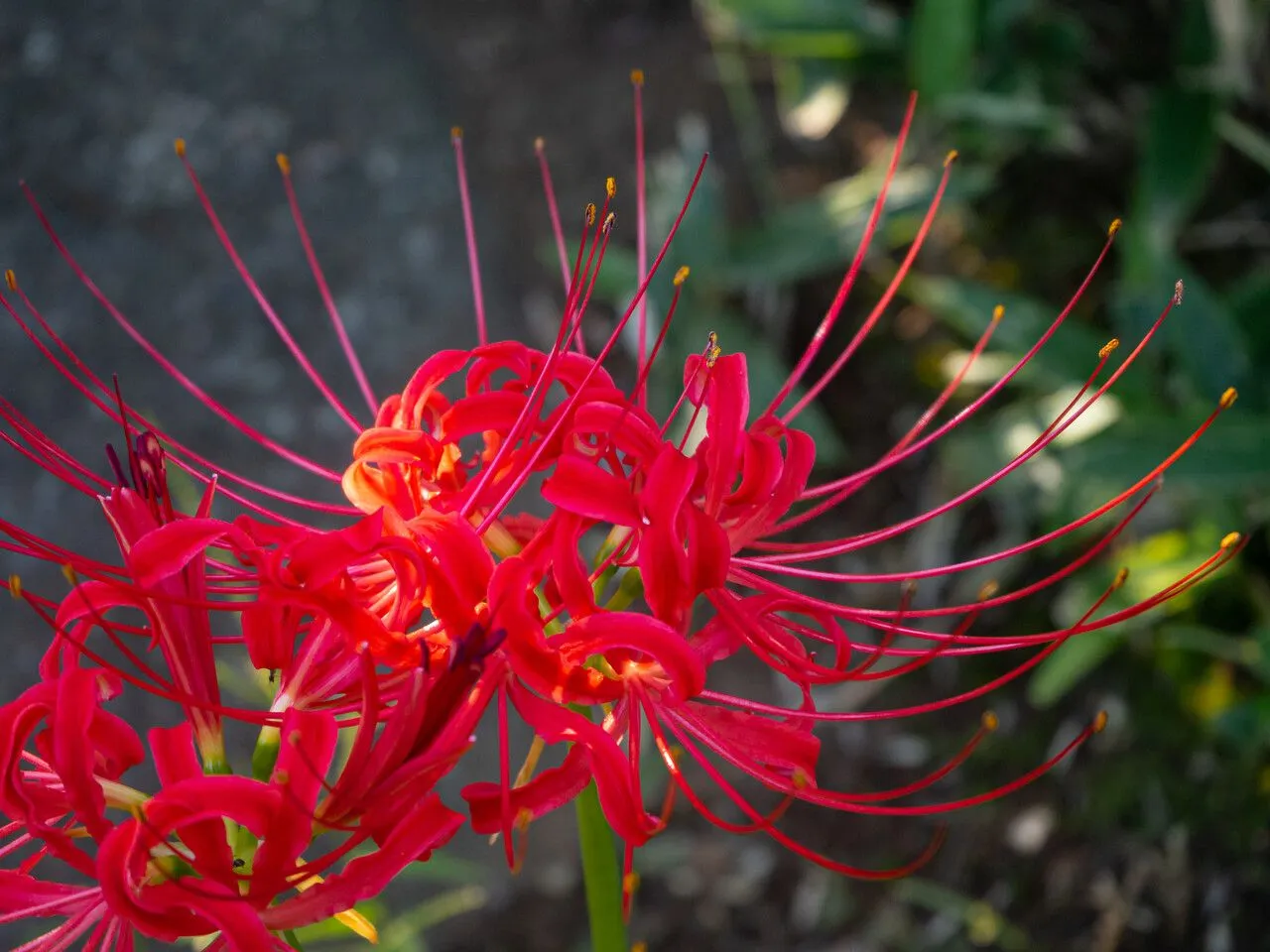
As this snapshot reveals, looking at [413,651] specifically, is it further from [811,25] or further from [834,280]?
[834,280]

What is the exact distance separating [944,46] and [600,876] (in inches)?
54.0

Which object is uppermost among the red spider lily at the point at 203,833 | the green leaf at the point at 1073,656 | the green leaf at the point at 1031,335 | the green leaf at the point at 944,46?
the green leaf at the point at 944,46

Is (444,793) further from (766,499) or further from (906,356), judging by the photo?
(766,499)

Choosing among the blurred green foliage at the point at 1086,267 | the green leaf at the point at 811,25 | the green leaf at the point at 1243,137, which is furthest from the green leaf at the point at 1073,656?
the green leaf at the point at 811,25

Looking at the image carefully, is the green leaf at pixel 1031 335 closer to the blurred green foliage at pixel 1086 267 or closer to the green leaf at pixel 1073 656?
the blurred green foliage at pixel 1086 267

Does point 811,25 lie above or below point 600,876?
above

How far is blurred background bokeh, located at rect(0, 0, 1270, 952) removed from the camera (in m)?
1.66

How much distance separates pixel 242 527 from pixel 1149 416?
1.16 meters

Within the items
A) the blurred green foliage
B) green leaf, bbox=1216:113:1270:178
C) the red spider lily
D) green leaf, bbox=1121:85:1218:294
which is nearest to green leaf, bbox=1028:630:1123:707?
the blurred green foliage

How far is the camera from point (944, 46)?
171 centimetres

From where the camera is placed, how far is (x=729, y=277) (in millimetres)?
1790

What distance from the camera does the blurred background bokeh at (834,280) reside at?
166 centimetres

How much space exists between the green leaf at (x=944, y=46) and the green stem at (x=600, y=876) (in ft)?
4.38

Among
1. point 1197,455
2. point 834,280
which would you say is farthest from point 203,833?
point 834,280
